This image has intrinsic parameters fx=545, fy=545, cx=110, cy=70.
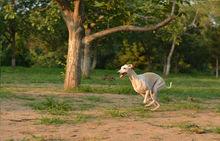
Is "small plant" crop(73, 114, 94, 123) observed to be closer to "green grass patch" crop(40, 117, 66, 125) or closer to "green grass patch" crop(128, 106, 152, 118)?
"green grass patch" crop(40, 117, 66, 125)

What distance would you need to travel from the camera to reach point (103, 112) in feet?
46.6

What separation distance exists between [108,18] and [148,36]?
3553 cm

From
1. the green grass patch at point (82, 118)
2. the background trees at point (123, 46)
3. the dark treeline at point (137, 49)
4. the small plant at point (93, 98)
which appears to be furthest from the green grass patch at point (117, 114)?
the dark treeline at point (137, 49)

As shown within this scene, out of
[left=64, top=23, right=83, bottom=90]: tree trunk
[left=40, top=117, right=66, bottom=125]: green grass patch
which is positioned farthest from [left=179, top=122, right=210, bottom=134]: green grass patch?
[left=64, top=23, right=83, bottom=90]: tree trunk

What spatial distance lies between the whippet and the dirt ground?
4.07 feet

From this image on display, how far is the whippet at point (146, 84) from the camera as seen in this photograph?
15117 millimetres

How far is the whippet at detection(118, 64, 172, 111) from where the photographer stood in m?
15.1

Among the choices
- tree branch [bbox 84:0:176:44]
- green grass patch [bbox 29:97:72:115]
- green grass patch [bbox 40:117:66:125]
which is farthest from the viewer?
tree branch [bbox 84:0:176:44]

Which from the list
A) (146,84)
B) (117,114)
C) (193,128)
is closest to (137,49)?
(146,84)

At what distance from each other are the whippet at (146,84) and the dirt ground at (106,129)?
48.8 inches

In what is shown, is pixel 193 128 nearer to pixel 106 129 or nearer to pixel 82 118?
pixel 106 129

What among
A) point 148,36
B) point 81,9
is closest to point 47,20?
point 81,9

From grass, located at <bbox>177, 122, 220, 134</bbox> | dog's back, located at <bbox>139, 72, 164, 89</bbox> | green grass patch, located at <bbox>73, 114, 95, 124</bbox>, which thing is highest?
dog's back, located at <bbox>139, 72, 164, 89</bbox>

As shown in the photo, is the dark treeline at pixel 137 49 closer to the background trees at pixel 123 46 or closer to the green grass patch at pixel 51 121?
the background trees at pixel 123 46
